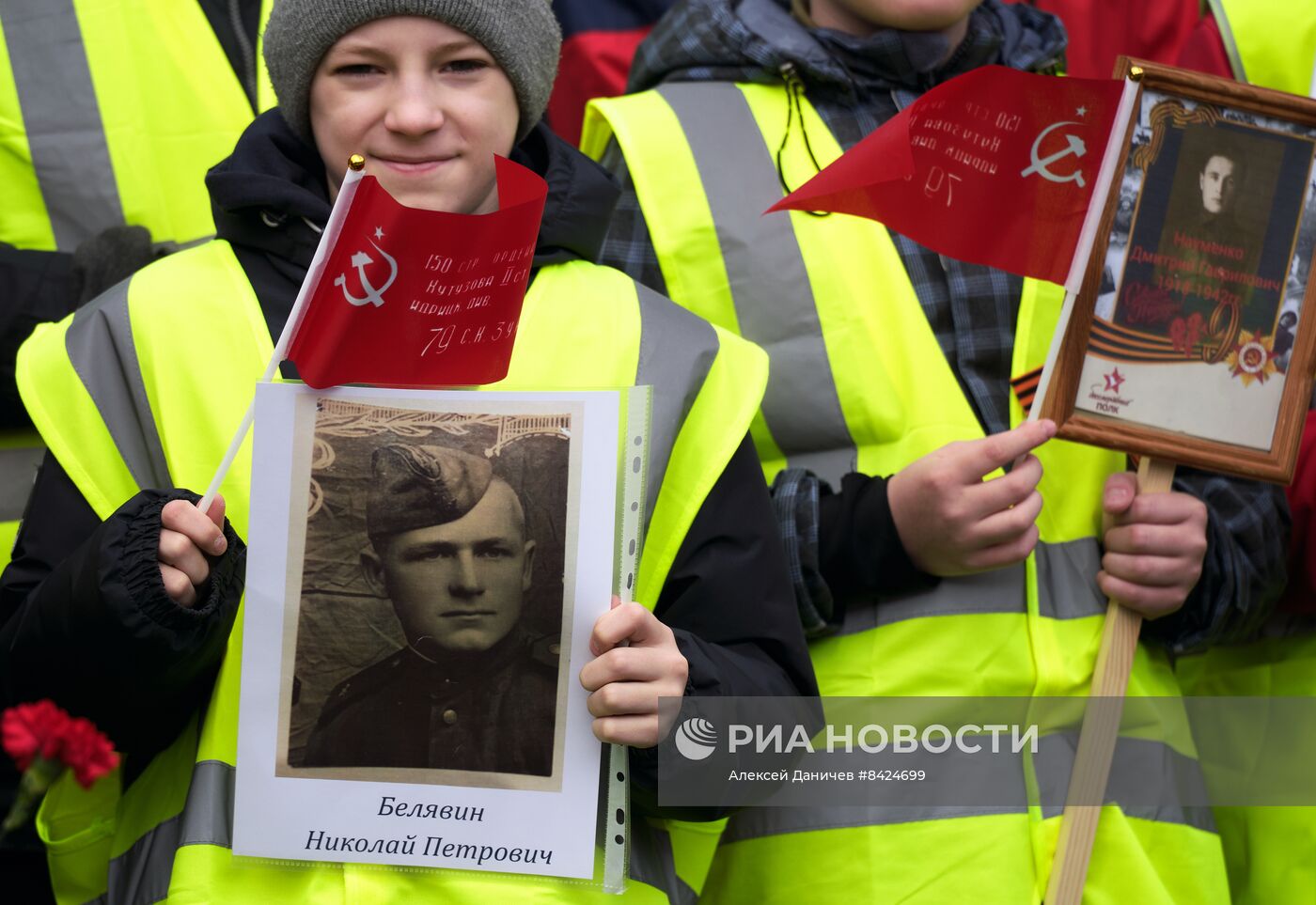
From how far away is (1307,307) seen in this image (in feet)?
8.26

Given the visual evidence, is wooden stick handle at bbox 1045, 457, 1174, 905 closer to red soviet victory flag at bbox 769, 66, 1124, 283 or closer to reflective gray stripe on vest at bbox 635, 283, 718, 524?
red soviet victory flag at bbox 769, 66, 1124, 283

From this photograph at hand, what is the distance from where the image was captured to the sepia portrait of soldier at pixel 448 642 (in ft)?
6.28

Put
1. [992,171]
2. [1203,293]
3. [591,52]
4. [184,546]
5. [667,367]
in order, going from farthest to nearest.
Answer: [591,52], [1203,293], [992,171], [667,367], [184,546]

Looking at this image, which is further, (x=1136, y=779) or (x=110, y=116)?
(x=110, y=116)

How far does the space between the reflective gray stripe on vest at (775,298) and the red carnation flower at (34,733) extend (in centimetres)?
162

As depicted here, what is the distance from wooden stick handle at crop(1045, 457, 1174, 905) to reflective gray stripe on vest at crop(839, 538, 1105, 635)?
0.18 feet

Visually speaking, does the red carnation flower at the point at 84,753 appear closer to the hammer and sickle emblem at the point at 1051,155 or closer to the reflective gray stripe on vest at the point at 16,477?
the reflective gray stripe on vest at the point at 16,477

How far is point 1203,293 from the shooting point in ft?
8.20

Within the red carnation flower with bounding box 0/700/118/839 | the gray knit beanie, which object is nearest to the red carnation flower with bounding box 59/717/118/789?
the red carnation flower with bounding box 0/700/118/839

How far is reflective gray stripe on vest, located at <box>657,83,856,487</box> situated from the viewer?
262cm

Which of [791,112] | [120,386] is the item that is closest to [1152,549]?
[791,112]

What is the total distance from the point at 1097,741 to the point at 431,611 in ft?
3.59

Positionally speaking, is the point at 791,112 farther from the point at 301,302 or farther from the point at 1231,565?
the point at 301,302

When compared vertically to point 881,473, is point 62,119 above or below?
above
